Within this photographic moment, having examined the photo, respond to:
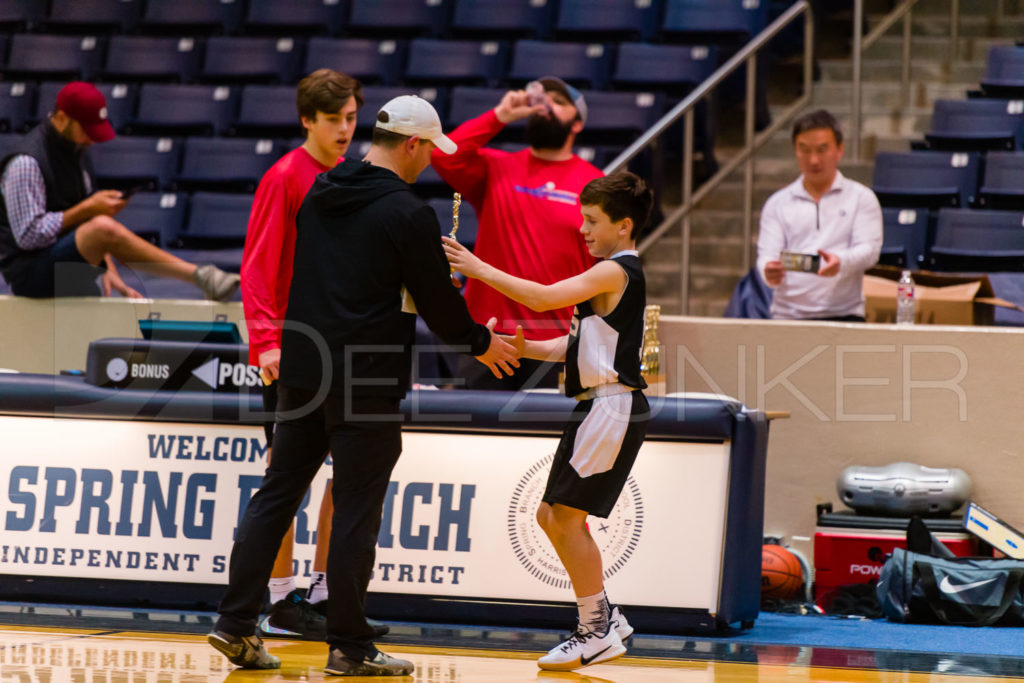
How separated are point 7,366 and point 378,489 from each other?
3.84 metres

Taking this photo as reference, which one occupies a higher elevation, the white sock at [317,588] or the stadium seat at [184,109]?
the stadium seat at [184,109]

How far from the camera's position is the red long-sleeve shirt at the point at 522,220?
5605 mm

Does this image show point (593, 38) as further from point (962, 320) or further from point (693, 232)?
point (962, 320)

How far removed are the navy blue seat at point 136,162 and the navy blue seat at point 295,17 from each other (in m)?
1.54

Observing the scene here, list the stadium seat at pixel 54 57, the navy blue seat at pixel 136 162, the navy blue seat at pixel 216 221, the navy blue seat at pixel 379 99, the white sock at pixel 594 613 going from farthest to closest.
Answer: the stadium seat at pixel 54 57
the navy blue seat at pixel 136 162
the navy blue seat at pixel 379 99
the navy blue seat at pixel 216 221
the white sock at pixel 594 613

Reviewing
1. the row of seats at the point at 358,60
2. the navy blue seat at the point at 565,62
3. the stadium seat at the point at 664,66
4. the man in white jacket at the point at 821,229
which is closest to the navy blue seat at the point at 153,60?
the row of seats at the point at 358,60

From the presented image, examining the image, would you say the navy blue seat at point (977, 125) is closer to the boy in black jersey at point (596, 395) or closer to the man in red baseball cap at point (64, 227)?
the man in red baseball cap at point (64, 227)

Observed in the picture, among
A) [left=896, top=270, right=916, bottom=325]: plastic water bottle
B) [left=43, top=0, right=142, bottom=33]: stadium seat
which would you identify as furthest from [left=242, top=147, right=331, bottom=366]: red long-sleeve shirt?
[left=43, top=0, right=142, bottom=33]: stadium seat

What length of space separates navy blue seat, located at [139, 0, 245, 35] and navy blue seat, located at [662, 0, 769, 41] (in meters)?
3.83

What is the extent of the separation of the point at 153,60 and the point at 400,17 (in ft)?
6.99

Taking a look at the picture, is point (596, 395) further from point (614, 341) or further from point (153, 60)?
point (153, 60)

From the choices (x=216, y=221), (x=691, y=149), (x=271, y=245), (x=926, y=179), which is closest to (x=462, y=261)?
(x=271, y=245)

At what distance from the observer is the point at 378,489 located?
4.11 m

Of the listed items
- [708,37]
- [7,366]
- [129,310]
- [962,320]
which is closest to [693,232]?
[708,37]
